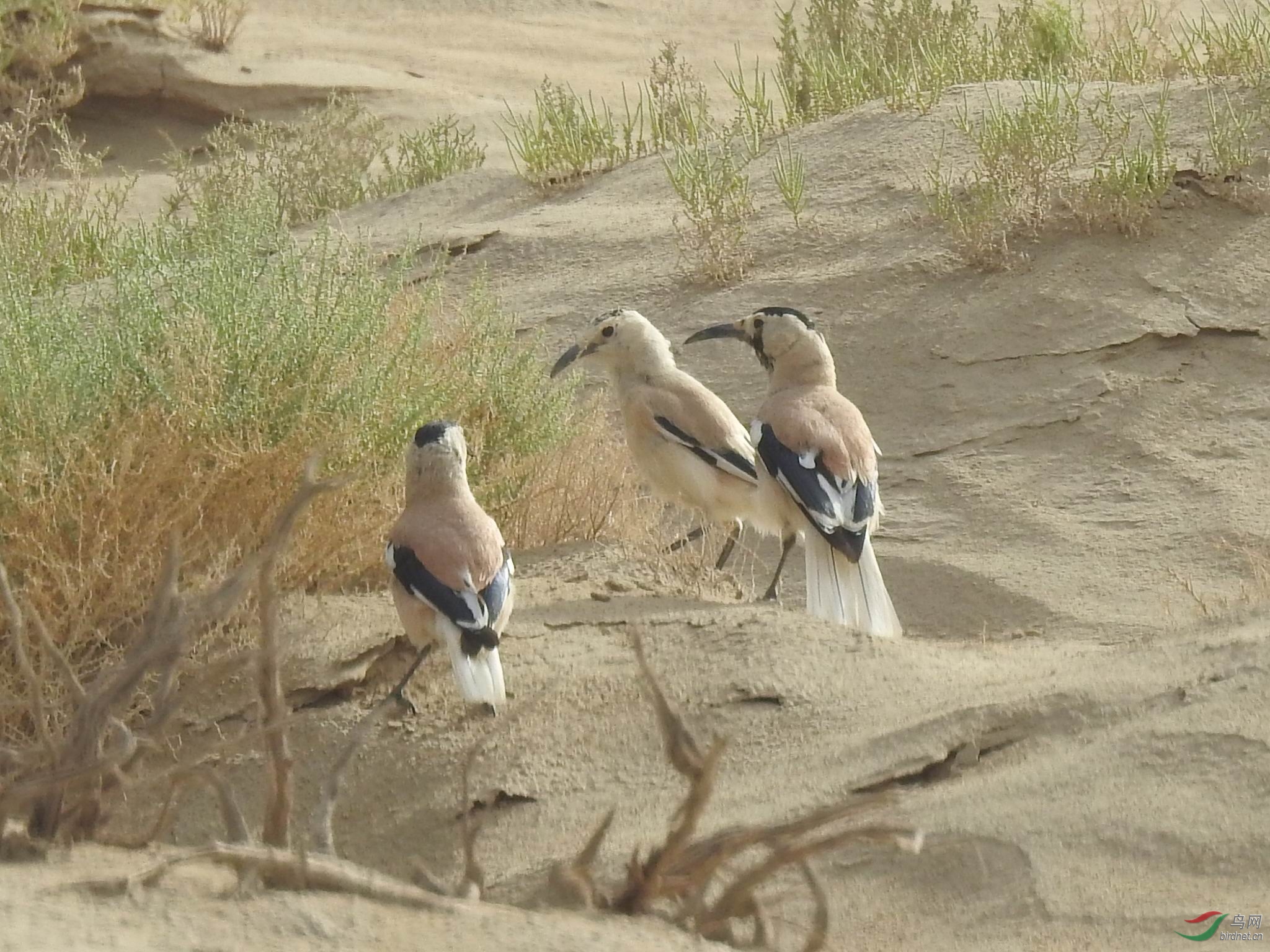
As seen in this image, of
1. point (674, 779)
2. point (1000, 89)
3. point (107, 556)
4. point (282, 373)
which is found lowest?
point (674, 779)

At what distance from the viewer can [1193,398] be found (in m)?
9.10

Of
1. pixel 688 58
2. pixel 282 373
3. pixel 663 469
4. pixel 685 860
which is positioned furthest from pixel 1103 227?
pixel 688 58

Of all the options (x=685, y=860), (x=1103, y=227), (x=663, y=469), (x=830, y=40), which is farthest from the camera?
(x=830, y=40)

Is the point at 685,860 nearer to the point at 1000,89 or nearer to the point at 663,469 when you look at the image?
the point at 663,469

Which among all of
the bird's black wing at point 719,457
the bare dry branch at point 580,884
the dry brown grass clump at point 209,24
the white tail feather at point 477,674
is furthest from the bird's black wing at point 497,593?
the dry brown grass clump at point 209,24

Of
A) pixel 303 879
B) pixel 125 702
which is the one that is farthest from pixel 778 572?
pixel 303 879

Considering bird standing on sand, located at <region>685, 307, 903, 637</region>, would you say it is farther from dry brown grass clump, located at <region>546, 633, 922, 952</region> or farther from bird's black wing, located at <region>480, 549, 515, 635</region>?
dry brown grass clump, located at <region>546, 633, 922, 952</region>

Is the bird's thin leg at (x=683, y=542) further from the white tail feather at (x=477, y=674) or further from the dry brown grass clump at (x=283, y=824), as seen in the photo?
the dry brown grass clump at (x=283, y=824)

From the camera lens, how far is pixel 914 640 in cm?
644

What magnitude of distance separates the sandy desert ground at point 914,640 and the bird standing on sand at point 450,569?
26 centimetres

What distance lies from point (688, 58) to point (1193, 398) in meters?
11.2

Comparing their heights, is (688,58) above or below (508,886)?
above

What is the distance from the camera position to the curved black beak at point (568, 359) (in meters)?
7.28

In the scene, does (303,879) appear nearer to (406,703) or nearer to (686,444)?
(406,703)
